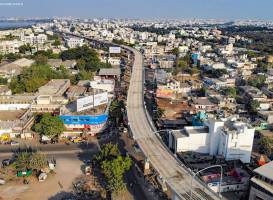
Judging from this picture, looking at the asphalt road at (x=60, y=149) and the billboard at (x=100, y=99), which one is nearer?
the asphalt road at (x=60, y=149)

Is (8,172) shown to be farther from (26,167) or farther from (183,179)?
(183,179)

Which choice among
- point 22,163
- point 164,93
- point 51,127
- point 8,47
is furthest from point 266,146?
point 8,47

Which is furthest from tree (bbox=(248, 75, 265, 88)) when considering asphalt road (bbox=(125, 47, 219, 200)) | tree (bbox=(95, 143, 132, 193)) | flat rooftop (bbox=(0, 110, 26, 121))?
flat rooftop (bbox=(0, 110, 26, 121))

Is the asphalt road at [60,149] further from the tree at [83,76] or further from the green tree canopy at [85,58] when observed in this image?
the green tree canopy at [85,58]

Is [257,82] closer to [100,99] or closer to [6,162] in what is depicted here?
[100,99]

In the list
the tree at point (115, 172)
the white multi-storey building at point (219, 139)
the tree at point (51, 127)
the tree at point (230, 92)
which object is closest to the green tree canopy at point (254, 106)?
the tree at point (230, 92)

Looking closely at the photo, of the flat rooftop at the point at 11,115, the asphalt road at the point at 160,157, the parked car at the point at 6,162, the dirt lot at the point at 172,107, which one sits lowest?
the parked car at the point at 6,162

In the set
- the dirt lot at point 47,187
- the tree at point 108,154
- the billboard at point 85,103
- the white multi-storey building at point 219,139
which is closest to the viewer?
the dirt lot at point 47,187
